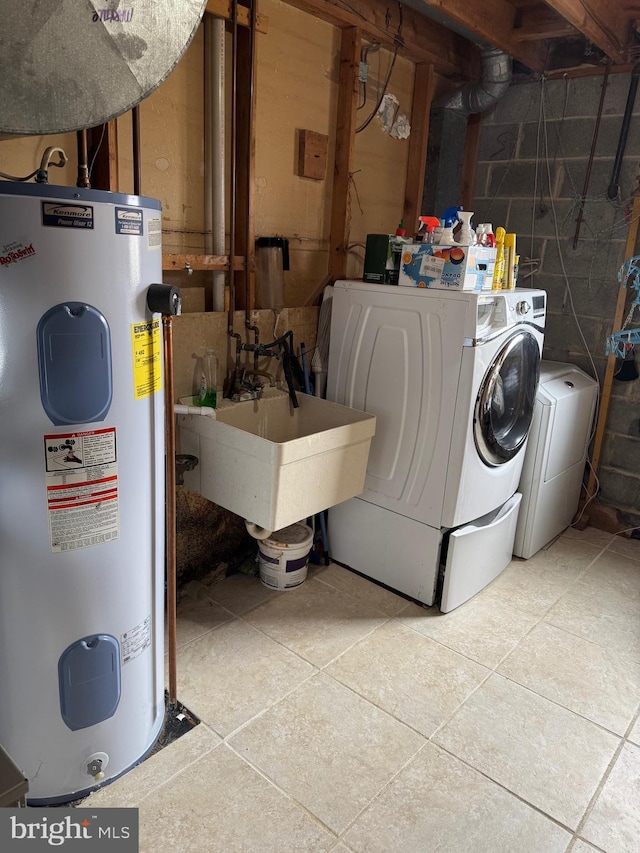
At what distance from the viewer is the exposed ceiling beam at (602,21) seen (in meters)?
2.42

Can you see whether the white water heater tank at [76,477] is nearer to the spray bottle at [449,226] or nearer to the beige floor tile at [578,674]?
the spray bottle at [449,226]

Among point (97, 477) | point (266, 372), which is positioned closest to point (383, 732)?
point (97, 477)

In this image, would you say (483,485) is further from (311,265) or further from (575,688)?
Result: (311,265)

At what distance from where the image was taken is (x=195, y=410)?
2.17 m

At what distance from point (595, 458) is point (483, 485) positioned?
1.16m

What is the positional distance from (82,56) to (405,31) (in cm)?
211

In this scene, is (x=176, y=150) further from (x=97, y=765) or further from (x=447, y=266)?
(x=97, y=765)

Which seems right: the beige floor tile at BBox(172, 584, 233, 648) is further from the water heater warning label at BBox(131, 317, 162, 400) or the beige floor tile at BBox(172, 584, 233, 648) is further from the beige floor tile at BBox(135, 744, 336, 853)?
the water heater warning label at BBox(131, 317, 162, 400)

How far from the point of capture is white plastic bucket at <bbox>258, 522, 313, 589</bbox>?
8.33 feet

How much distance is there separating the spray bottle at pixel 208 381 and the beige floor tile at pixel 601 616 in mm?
1600

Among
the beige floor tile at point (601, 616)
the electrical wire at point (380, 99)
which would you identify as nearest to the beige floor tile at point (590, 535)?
the beige floor tile at point (601, 616)

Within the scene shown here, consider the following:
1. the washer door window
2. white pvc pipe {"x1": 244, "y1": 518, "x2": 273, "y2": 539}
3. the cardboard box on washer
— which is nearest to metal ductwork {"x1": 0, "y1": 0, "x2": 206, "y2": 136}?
the cardboard box on washer

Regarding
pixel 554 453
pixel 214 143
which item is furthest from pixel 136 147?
pixel 554 453

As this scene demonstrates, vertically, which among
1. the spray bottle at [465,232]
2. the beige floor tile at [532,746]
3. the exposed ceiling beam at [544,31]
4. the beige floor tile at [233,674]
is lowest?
the beige floor tile at [532,746]
